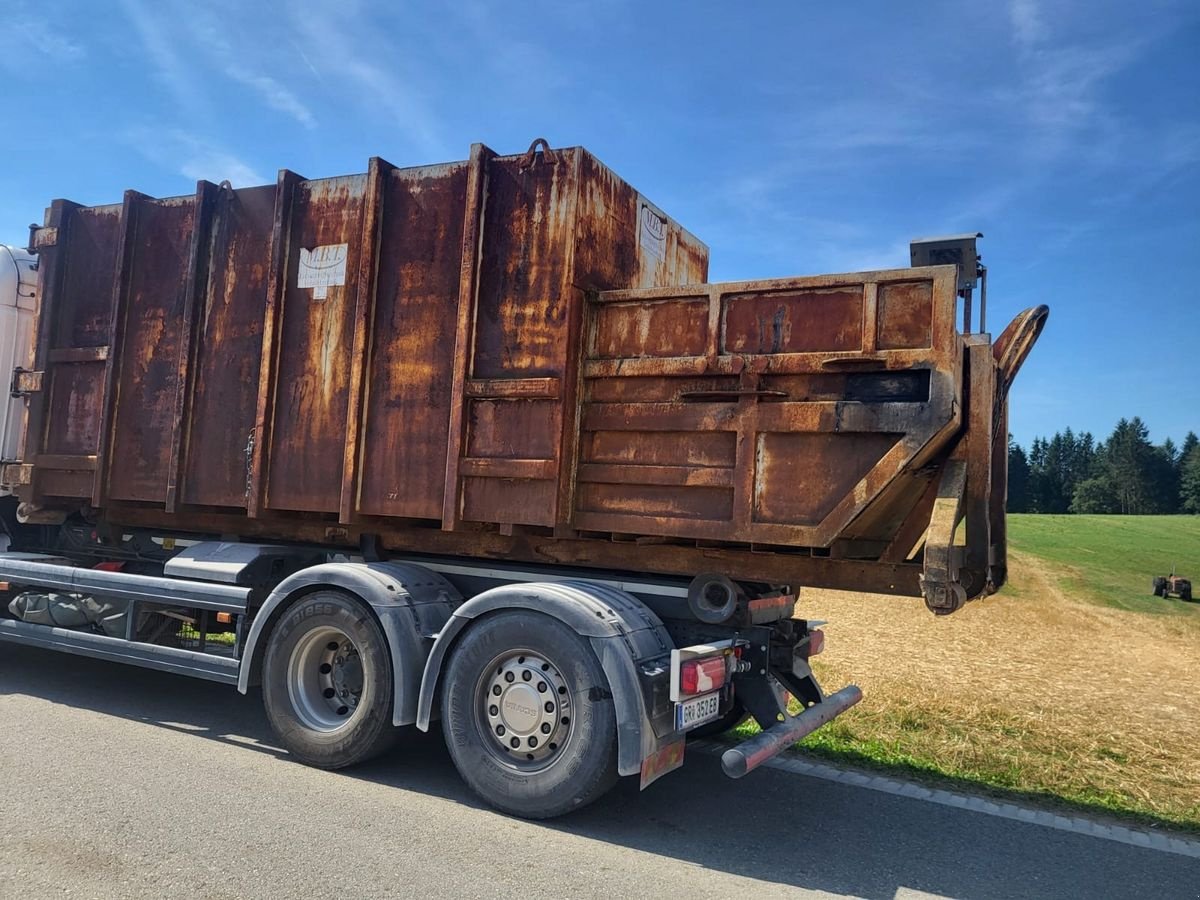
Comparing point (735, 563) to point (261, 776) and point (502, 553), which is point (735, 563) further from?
point (261, 776)

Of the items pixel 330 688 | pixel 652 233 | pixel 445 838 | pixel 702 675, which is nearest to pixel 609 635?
pixel 702 675

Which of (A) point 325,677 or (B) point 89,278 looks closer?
(A) point 325,677

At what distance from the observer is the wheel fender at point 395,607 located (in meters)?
5.20

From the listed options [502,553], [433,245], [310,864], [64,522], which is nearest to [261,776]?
[310,864]

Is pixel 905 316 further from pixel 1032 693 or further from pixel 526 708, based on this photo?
pixel 1032 693

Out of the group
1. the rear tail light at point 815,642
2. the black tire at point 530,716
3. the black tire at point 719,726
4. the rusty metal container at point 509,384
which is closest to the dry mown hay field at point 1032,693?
the black tire at point 719,726

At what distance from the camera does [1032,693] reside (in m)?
8.33

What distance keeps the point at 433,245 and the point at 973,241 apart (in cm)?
322

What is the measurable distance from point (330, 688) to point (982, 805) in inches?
160

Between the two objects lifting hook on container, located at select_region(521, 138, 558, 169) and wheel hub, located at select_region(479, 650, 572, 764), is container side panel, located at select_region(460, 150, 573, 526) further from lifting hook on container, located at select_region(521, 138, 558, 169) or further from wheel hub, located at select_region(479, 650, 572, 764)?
wheel hub, located at select_region(479, 650, 572, 764)

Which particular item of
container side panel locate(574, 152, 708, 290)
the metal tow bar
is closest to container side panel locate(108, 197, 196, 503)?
container side panel locate(574, 152, 708, 290)

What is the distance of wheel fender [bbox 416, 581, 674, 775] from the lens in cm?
444

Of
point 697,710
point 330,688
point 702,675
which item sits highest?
point 702,675

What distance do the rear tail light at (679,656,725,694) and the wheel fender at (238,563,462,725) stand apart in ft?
5.23
